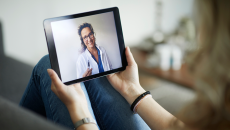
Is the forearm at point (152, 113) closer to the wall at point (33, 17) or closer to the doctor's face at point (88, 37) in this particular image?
the doctor's face at point (88, 37)

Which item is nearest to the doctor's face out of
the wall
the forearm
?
the forearm

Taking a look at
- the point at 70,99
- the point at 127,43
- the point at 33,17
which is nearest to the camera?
the point at 70,99

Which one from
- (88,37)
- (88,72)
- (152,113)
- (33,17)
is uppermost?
(33,17)

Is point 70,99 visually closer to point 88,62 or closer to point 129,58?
point 88,62

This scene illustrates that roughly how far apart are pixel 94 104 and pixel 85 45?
24cm

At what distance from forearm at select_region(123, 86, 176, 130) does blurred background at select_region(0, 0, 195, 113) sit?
65 centimetres

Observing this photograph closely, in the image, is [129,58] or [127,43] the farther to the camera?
[127,43]

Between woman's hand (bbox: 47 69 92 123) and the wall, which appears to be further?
the wall

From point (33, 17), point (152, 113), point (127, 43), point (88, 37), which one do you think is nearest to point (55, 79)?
point (88, 37)

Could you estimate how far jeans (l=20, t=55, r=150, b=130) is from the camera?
0.70 metres

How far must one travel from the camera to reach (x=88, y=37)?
0.73 metres

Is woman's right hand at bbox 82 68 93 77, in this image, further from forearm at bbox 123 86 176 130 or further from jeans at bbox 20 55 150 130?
forearm at bbox 123 86 176 130

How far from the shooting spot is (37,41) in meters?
1.63

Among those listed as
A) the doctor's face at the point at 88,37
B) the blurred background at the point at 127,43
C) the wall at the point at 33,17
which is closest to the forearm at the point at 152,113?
the doctor's face at the point at 88,37
